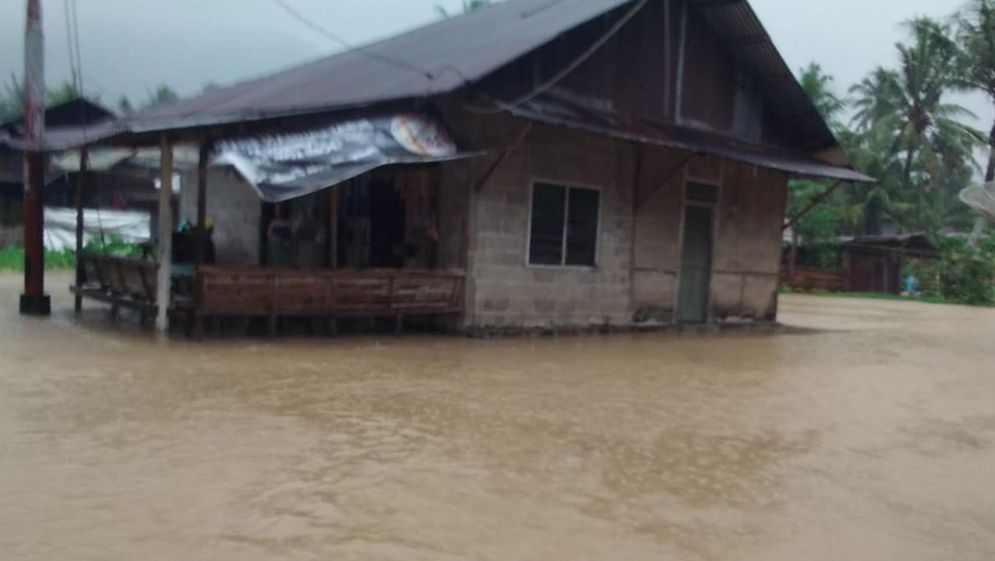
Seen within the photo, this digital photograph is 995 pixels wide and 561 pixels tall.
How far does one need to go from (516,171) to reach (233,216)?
233 inches

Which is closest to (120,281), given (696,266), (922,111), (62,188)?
(696,266)

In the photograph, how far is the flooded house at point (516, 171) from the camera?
32.4 feet

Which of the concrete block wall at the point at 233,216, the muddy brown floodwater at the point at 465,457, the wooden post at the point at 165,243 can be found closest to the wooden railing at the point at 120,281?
the wooden post at the point at 165,243

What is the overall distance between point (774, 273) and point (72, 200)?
21.9 m

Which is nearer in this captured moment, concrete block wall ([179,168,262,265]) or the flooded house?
the flooded house

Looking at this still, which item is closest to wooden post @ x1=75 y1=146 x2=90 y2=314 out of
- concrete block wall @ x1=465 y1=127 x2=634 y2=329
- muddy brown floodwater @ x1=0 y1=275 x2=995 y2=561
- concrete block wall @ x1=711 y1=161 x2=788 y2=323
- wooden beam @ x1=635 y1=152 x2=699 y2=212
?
muddy brown floodwater @ x1=0 y1=275 x2=995 y2=561

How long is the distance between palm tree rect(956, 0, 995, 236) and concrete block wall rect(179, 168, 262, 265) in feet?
82.7

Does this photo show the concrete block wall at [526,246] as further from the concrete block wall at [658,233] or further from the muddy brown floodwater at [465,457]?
the muddy brown floodwater at [465,457]

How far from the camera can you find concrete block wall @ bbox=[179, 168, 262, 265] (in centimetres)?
1427

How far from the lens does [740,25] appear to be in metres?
13.4

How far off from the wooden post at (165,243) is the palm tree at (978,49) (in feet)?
90.4

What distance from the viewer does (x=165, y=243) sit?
9586 mm

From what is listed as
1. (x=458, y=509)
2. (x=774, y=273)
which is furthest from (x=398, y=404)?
(x=774, y=273)

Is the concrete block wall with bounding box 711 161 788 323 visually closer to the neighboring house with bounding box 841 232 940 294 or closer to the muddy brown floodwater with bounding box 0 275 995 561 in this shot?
the muddy brown floodwater with bounding box 0 275 995 561
